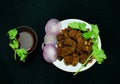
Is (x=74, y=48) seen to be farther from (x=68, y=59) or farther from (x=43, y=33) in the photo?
(x=43, y=33)

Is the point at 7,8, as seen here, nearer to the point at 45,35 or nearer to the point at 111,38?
the point at 45,35

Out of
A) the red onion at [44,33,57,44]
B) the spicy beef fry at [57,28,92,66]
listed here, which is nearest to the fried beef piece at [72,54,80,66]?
the spicy beef fry at [57,28,92,66]

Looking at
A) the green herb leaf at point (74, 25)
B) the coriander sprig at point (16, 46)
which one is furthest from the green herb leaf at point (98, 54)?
the coriander sprig at point (16, 46)

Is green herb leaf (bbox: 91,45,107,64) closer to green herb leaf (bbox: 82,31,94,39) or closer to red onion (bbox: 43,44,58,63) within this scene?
green herb leaf (bbox: 82,31,94,39)

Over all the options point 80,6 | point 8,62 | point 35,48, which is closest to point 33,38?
point 35,48

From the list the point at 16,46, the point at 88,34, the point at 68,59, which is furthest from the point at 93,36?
the point at 16,46

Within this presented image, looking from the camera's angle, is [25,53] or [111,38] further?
[111,38]

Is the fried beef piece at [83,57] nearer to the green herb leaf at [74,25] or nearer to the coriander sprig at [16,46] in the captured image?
the green herb leaf at [74,25]
